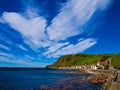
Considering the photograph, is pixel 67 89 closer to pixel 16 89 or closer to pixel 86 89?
pixel 86 89

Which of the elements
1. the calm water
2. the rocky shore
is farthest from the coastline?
the calm water

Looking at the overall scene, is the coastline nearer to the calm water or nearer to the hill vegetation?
the calm water

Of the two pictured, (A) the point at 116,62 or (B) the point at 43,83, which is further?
(A) the point at 116,62

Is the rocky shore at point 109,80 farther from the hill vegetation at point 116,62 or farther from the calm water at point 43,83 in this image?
the hill vegetation at point 116,62

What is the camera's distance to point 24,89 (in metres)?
48.6

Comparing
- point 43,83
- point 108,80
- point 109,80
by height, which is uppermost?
point 43,83

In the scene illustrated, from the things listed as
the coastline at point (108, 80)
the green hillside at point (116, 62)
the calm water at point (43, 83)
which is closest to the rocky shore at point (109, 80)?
the coastline at point (108, 80)

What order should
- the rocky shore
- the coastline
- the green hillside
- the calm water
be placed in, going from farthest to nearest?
the green hillside < the calm water < the coastline < the rocky shore

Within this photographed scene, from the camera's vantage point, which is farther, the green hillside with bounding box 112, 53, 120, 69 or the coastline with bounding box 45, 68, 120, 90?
the green hillside with bounding box 112, 53, 120, 69

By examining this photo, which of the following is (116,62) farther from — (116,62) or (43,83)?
(43,83)

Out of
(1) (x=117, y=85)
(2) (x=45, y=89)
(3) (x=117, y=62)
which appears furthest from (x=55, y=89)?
(3) (x=117, y=62)

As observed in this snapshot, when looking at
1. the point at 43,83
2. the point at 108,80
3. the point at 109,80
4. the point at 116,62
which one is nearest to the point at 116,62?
the point at 116,62

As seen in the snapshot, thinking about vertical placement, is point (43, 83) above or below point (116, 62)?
below

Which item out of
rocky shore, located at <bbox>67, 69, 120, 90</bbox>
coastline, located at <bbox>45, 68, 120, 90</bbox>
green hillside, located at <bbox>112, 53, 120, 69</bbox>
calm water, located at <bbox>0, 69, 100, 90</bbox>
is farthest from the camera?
green hillside, located at <bbox>112, 53, 120, 69</bbox>
